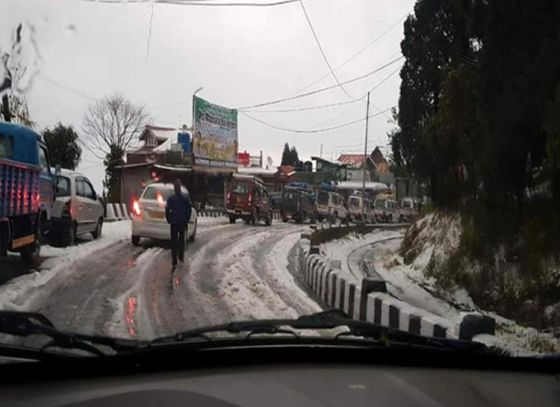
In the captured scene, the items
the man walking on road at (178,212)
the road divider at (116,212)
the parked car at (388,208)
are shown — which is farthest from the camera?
the parked car at (388,208)

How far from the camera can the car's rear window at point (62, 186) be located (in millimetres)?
6221

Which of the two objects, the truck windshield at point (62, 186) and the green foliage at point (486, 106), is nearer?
the truck windshield at point (62, 186)

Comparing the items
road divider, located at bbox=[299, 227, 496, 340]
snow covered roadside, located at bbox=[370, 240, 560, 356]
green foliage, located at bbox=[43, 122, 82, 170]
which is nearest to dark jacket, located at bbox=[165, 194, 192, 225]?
green foliage, located at bbox=[43, 122, 82, 170]

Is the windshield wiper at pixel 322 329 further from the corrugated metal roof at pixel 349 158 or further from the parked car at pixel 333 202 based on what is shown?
the parked car at pixel 333 202

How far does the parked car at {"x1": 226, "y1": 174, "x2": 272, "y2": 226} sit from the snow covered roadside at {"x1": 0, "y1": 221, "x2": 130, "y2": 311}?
1.12m

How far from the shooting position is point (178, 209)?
490cm

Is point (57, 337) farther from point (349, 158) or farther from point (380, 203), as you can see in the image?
point (380, 203)

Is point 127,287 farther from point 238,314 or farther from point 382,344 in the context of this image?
point 382,344

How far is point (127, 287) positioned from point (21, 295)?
98 cm

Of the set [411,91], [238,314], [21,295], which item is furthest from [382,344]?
[411,91]

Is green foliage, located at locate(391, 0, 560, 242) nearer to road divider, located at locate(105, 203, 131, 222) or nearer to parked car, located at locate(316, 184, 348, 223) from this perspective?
road divider, located at locate(105, 203, 131, 222)

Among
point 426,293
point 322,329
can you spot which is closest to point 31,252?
point 322,329

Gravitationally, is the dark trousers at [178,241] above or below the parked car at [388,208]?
below

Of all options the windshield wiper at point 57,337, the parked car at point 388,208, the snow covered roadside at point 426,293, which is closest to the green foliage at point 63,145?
the windshield wiper at point 57,337
